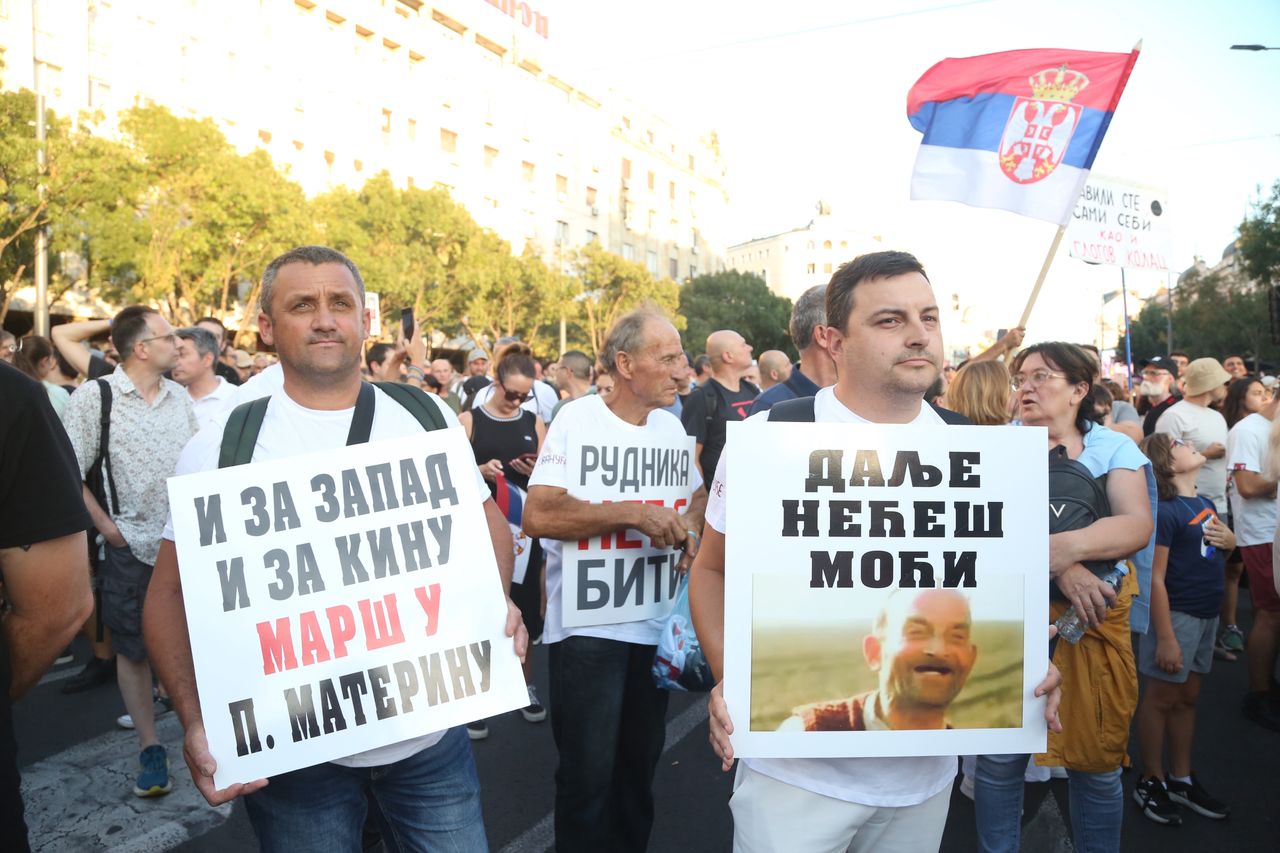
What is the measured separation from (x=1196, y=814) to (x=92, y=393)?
571cm

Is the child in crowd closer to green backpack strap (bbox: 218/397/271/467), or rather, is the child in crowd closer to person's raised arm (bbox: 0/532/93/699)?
green backpack strap (bbox: 218/397/271/467)

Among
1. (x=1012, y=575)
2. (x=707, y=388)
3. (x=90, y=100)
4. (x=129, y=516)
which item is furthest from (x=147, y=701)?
(x=90, y=100)

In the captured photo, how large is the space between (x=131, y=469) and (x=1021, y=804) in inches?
169

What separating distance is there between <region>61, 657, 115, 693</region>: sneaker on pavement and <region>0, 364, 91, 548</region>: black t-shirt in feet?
15.5

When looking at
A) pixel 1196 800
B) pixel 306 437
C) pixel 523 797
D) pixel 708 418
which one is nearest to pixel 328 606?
pixel 306 437

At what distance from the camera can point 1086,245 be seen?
8938 millimetres

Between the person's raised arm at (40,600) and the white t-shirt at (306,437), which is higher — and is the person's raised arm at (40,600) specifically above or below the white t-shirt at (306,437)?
below

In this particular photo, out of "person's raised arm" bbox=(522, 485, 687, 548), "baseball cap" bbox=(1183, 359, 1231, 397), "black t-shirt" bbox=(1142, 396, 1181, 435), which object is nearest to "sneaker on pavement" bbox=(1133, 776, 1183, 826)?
"person's raised arm" bbox=(522, 485, 687, 548)

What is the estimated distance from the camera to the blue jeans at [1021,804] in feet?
9.67

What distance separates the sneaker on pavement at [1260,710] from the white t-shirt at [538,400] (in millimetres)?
4967

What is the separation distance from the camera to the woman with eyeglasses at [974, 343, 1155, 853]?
2.90 m

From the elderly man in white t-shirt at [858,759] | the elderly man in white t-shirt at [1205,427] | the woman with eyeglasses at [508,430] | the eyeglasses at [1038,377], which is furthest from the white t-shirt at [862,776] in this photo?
the elderly man in white t-shirt at [1205,427]

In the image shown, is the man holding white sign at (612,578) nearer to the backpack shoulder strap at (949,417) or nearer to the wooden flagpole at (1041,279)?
the backpack shoulder strap at (949,417)

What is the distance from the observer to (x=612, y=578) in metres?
3.21
